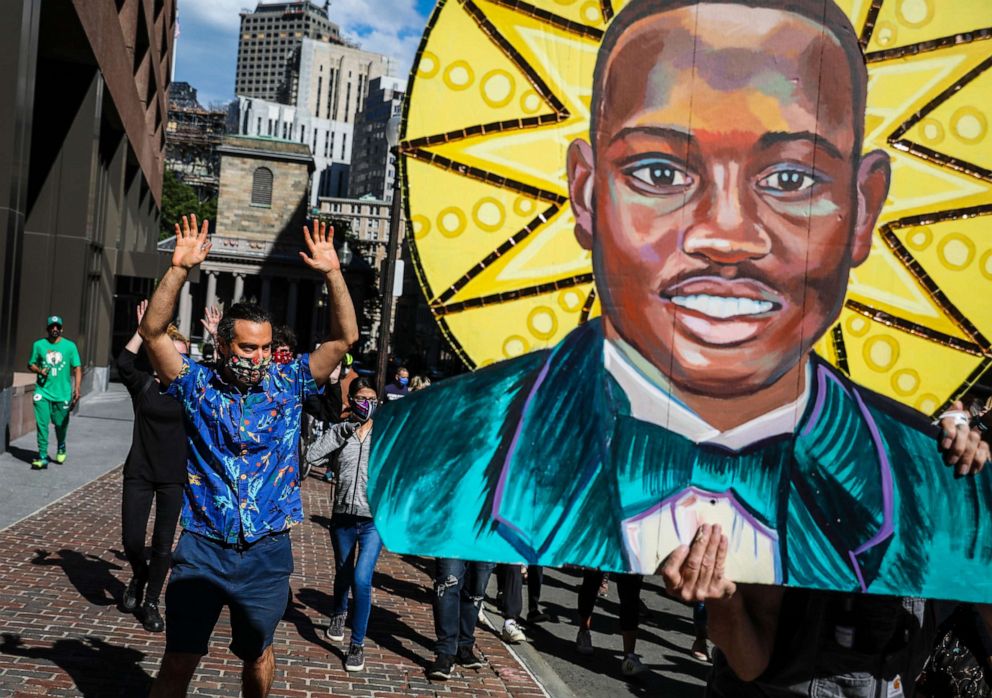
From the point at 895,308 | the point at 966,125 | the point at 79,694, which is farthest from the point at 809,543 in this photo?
the point at 79,694

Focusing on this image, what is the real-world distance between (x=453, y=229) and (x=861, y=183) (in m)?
1.05

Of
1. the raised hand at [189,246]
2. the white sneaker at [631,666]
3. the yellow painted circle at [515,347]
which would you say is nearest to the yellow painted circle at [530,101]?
the yellow painted circle at [515,347]

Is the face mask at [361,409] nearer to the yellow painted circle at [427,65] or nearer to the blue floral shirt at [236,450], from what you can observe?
the blue floral shirt at [236,450]

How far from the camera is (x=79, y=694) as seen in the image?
5.60m

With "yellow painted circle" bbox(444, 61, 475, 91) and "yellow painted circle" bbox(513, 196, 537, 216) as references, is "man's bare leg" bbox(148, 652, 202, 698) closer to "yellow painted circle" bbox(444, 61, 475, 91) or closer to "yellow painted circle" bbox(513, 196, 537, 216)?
"yellow painted circle" bbox(513, 196, 537, 216)

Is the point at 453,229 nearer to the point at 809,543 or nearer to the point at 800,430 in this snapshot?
the point at 800,430

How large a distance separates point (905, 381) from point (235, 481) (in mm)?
2725

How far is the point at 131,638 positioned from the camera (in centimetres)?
677

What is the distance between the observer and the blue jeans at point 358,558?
22.6 feet

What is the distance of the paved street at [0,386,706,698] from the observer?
6.18m

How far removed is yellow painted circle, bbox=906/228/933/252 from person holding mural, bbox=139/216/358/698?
7.27ft

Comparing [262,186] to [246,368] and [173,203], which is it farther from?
[246,368]

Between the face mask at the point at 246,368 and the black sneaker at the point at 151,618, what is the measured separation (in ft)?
11.6

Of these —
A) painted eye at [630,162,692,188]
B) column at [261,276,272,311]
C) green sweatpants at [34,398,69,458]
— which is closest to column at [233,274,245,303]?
column at [261,276,272,311]
